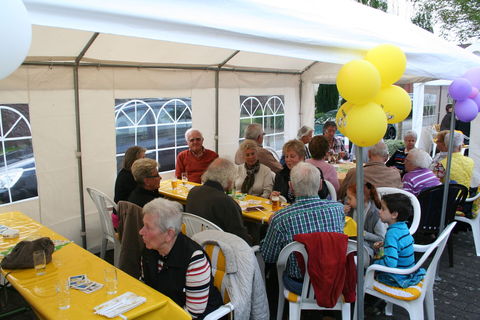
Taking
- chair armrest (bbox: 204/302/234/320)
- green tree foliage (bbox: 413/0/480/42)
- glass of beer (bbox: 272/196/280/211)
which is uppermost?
green tree foliage (bbox: 413/0/480/42)

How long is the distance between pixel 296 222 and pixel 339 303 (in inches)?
24.1

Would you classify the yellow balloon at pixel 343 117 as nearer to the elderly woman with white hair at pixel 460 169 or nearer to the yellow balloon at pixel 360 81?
the yellow balloon at pixel 360 81

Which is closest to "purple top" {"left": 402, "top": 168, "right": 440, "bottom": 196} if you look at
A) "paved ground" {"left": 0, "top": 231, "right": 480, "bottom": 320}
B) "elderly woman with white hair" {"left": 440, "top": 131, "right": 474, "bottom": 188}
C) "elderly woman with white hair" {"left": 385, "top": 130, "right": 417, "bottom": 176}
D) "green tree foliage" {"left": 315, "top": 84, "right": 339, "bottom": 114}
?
"elderly woman with white hair" {"left": 440, "top": 131, "right": 474, "bottom": 188}

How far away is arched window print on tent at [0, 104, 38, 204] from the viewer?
387 cm

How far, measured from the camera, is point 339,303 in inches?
105

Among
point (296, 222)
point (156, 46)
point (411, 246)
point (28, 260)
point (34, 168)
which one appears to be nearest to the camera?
point (28, 260)

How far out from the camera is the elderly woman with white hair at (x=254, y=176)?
450 centimetres

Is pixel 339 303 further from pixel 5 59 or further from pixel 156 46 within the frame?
pixel 156 46

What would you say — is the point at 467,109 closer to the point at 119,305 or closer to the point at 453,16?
the point at 119,305

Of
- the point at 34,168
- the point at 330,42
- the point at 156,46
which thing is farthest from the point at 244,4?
the point at 34,168

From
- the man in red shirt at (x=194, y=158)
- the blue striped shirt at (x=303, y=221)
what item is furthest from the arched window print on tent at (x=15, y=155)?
the blue striped shirt at (x=303, y=221)

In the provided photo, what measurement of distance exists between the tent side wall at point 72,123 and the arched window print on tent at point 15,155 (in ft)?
0.23

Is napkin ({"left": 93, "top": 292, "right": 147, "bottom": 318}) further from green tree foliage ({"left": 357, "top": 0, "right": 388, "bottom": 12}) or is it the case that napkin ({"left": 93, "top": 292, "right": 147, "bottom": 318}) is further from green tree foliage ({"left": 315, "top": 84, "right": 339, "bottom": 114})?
green tree foliage ({"left": 357, "top": 0, "right": 388, "bottom": 12})

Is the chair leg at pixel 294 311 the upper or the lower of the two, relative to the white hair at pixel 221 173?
lower
